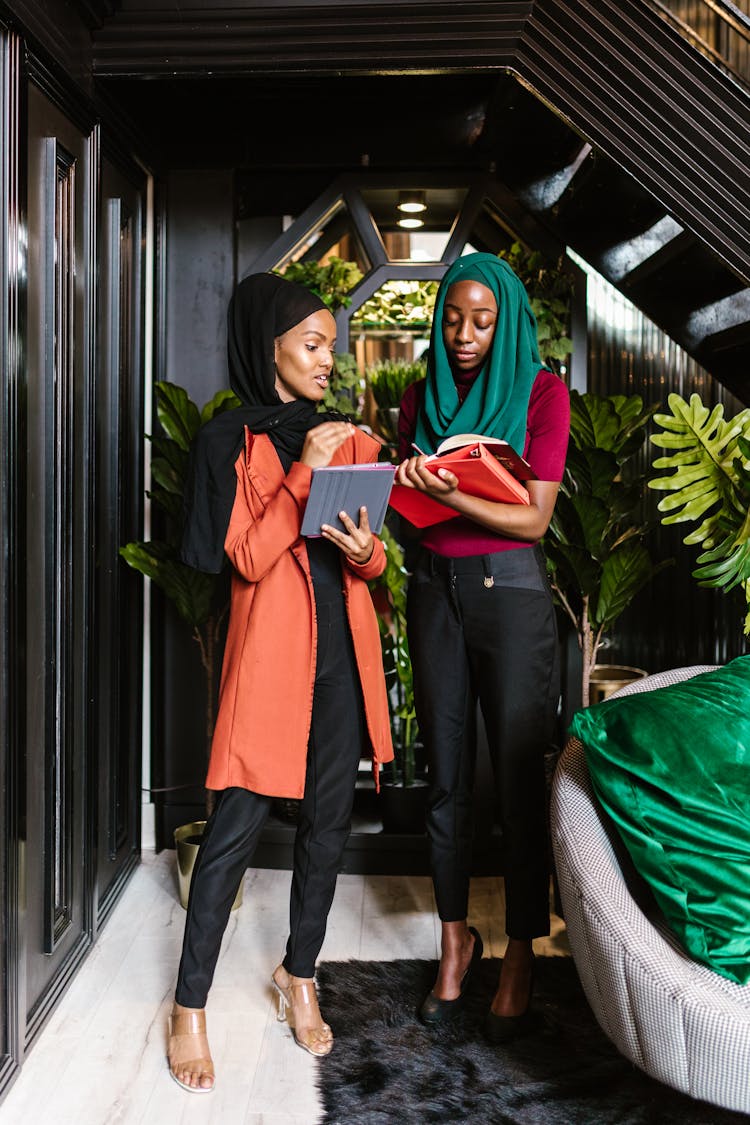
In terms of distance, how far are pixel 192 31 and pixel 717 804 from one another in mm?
2217

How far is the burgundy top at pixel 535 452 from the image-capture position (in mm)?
2271

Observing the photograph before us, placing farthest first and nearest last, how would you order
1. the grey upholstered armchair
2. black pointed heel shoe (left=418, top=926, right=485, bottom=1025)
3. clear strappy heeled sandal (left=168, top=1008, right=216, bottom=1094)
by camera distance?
black pointed heel shoe (left=418, top=926, right=485, bottom=1025) → clear strappy heeled sandal (left=168, top=1008, right=216, bottom=1094) → the grey upholstered armchair

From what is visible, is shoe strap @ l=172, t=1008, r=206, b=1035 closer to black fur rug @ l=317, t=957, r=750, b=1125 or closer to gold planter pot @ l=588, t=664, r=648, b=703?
black fur rug @ l=317, t=957, r=750, b=1125

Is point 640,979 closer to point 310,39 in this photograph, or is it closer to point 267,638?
point 267,638

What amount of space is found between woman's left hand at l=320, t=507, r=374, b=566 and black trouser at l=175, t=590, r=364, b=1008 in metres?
0.16

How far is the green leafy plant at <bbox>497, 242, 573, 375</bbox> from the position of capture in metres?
3.44

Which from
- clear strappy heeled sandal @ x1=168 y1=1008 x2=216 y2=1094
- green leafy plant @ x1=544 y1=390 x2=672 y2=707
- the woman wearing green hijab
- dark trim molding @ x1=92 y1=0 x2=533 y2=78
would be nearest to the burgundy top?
the woman wearing green hijab

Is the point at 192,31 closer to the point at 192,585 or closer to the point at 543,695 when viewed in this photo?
the point at 192,585

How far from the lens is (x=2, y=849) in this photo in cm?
211

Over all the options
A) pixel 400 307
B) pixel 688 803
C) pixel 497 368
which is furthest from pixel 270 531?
pixel 400 307

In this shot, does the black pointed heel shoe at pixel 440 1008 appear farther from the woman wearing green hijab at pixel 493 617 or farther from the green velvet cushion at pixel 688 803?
the green velvet cushion at pixel 688 803

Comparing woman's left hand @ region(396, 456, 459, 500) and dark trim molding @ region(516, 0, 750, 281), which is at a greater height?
dark trim molding @ region(516, 0, 750, 281)

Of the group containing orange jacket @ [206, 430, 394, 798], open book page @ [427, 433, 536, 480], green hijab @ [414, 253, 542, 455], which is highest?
green hijab @ [414, 253, 542, 455]

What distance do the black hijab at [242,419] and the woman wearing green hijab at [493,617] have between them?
0.37 metres
